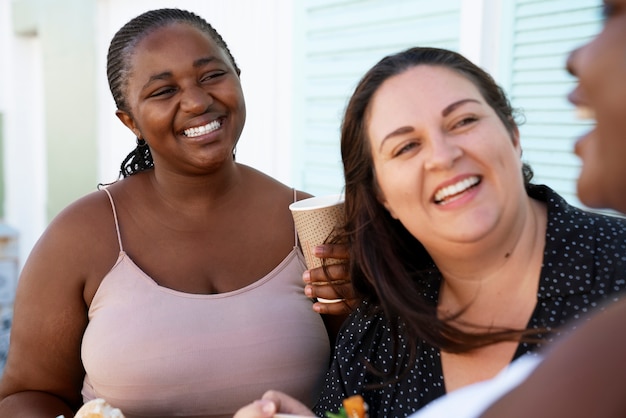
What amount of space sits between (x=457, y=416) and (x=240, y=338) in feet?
5.07

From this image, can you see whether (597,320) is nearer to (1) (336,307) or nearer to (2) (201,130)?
(1) (336,307)

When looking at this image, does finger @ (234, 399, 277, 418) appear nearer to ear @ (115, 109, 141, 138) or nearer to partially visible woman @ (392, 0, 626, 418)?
partially visible woman @ (392, 0, 626, 418)

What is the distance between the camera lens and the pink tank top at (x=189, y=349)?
228cm

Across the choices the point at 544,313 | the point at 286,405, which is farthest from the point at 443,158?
the point at 286,405

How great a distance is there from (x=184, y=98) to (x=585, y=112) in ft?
5.46

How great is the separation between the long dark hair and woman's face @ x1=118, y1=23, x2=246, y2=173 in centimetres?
48

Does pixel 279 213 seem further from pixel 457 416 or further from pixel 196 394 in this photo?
Answer: pixel 457 416

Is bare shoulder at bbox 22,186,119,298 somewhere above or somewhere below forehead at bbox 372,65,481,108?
below

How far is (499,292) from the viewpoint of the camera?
1868 millimetres

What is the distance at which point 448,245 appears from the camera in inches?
72.4

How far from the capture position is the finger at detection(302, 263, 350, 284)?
7.41ft

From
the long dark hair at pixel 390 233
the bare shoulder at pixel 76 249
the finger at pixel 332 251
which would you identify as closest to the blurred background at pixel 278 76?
the long dark hair at pixel 390 233

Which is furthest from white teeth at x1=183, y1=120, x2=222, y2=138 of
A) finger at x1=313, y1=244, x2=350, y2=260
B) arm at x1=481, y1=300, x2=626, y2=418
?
arm at x1=481, y1=300, x2=626, y2=418

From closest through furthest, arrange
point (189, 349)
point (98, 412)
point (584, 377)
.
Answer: point (584, 377)
point (98, 412)
point (189, 349)
